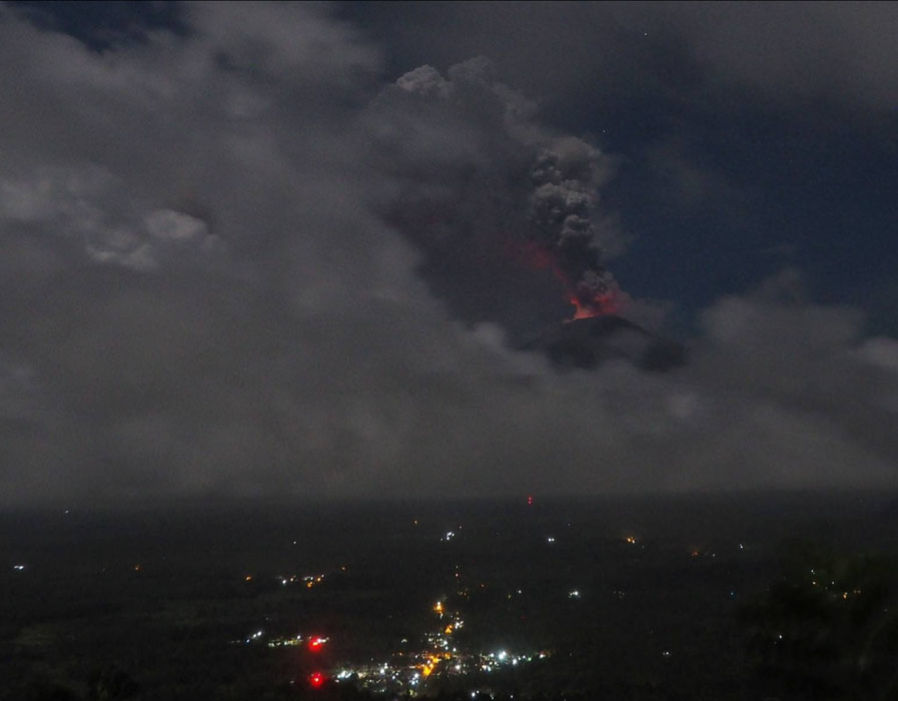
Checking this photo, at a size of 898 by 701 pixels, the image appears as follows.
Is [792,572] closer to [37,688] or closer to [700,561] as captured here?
[37,688]

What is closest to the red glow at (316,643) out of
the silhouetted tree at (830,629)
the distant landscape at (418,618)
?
the distant landscape at (418,618)

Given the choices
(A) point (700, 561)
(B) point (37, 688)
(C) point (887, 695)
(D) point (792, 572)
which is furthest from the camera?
(A) point (700, 561)

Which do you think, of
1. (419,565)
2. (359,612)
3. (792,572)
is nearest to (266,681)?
(359,612)

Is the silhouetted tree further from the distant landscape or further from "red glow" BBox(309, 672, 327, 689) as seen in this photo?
"red glow" BBox(309, 672, 327, 689)

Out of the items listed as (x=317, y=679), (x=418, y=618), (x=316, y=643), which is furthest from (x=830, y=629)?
(x=418, y=618)

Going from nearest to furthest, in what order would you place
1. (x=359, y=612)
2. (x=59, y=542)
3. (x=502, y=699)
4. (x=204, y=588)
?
1. (x=502, y=699)
2. (x=359, y=612)
3. (x=204, y=588)
4. (x=59, y=542)

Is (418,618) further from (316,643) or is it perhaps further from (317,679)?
(317,679)
